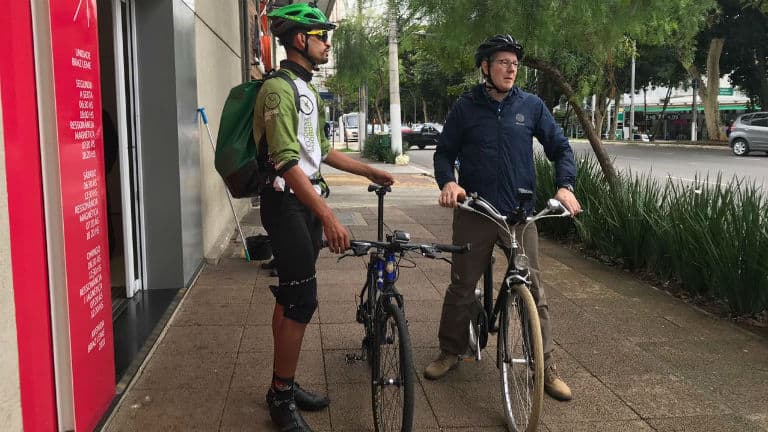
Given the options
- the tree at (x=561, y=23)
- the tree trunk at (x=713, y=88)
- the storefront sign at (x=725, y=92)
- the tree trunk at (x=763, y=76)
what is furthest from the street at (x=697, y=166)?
the storefront sign at (x=725, y=92)

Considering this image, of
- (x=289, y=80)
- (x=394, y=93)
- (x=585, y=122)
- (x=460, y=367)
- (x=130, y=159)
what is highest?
(x=394, y=93)

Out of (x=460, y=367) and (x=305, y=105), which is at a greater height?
(x=305, y=105)

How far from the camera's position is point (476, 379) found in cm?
411

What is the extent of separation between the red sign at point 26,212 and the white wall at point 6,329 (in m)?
0.03

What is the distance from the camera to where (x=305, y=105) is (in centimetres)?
334

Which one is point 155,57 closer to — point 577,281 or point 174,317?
point 174,317

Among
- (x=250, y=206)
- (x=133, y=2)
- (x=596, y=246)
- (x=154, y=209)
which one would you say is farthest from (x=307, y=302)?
(x=250, y=206)

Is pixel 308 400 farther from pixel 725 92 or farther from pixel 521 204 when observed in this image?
pixel 725 92

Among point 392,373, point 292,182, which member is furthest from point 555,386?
point 292,182

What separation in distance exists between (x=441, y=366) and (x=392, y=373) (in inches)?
41.8

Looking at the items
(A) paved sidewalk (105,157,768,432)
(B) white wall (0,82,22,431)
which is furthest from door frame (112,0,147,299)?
(B) white wall (0,82,22,431)

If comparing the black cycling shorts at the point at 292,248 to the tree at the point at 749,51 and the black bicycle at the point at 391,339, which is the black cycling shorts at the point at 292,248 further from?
the tree at the point at 749,51

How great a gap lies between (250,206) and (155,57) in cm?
631

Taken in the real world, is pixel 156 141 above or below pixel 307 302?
above
